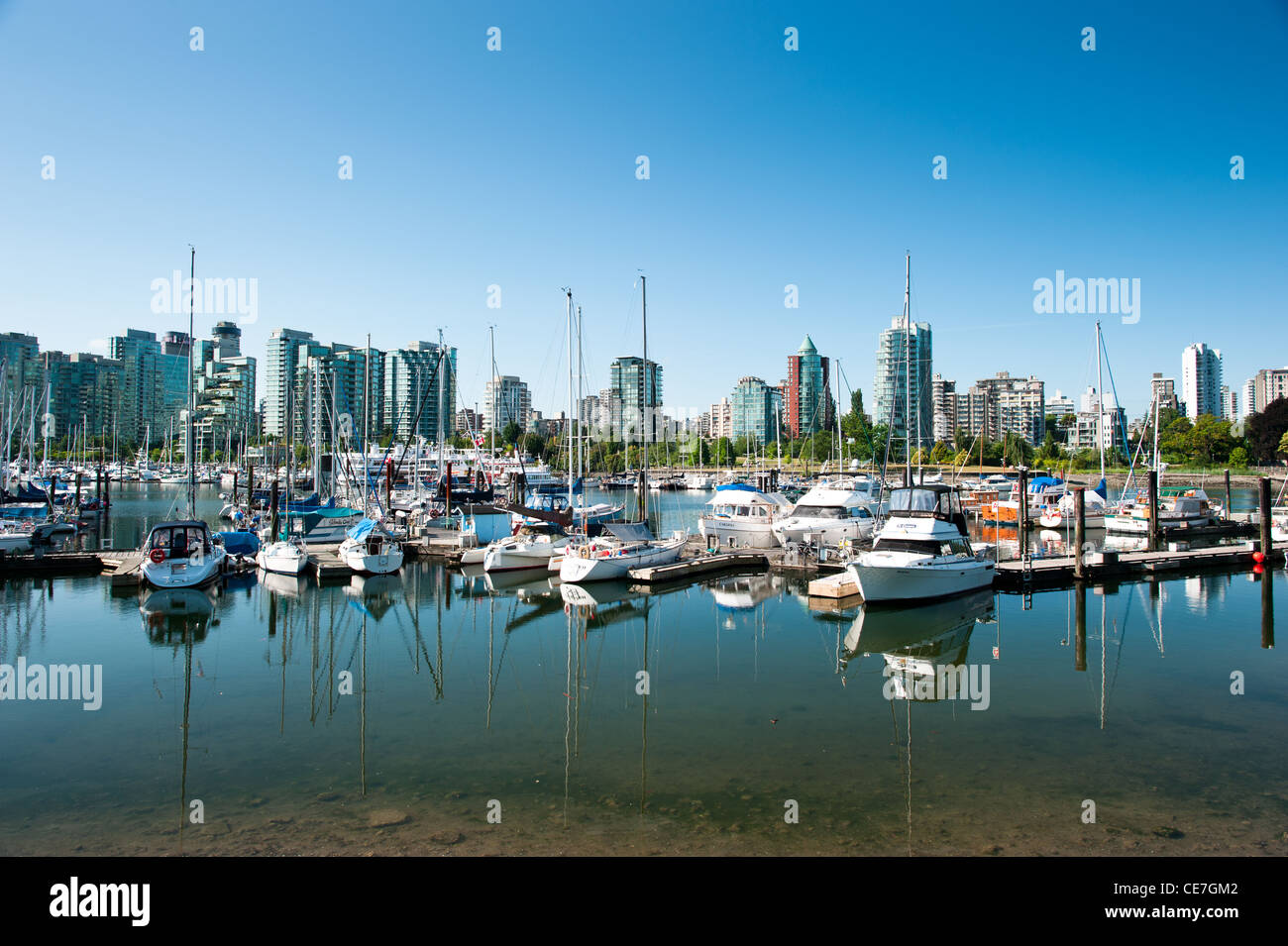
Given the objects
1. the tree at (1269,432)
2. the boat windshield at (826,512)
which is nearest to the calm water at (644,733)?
the boat windshield at (826,512)

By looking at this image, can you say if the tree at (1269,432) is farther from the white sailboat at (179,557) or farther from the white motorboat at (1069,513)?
the white sailboat at (179,557)

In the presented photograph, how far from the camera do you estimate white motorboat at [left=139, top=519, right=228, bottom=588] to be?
29.8 m

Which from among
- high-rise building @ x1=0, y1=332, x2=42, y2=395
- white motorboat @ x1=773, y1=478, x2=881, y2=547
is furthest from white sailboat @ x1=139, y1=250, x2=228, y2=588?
high-rise building @ x1=0, y1=332, x2=42, y2=395

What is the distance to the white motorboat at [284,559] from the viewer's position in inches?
1335

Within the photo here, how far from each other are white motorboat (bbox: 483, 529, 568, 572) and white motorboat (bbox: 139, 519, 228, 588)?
10952mm

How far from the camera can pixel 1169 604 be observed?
28.5 metres

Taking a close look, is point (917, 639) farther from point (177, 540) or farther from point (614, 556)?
point (177, 540)

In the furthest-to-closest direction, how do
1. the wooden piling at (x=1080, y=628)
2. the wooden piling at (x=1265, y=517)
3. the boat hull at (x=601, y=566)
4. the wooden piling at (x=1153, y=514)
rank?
the wooden piling at (x=1153, y=514)
the wooden piling at (x=1265, y=517)
the boat hull at (x=601, y=566)
the wooden piling at (x=1080, y=628)

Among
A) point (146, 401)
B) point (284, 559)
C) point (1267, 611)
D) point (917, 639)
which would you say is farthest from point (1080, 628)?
point (146, 401)

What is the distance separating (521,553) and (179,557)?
13.4m

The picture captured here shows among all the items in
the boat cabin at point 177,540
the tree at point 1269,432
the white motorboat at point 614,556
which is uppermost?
the tree at point 1269,432

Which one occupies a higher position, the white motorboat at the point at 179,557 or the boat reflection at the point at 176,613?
the white motorboat at the point at 179,557

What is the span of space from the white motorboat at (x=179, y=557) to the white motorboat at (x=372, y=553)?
510 cm

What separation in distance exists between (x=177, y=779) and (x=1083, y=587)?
31287 mm
